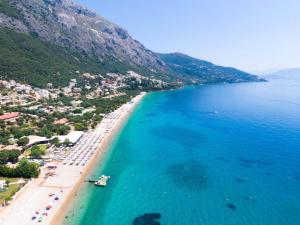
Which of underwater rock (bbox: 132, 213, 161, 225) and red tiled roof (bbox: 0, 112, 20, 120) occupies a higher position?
red tiled roof (bbox: 0, 112, 20, 120)

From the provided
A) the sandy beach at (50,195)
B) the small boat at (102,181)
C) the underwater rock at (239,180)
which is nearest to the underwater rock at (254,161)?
the underwater rock at (239,180)

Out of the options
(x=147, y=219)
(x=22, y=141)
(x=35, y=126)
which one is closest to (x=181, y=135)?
(x=35, y=126)

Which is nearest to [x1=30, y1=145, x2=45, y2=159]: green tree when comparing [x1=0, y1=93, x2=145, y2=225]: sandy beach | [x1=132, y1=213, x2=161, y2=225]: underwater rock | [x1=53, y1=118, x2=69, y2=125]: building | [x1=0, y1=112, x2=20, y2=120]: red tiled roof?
[x1=0, y1=93, x2=145, y2=225]: sandy beach

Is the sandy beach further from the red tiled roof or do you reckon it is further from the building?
the red tiled roof

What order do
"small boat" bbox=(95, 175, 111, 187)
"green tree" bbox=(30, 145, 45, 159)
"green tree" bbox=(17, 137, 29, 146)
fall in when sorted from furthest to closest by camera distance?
"green tree" bbox=(17, 137, 29, 146)
"green tree" bbox=(30, 145, 45, 159)
"small boat" bbox=(95, 175, 111, 187)

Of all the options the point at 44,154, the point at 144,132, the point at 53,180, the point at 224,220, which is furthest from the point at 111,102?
the point at 224,220

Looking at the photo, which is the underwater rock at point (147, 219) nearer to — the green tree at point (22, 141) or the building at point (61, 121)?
the green tree at point (22, 141)

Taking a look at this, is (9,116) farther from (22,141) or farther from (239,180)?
(239,180)
